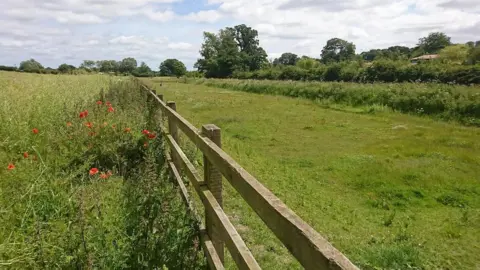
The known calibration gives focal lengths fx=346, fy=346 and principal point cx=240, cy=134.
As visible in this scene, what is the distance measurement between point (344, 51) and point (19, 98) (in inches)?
4437

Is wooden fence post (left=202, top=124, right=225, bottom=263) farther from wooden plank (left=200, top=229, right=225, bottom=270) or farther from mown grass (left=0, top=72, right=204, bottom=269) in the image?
mown grass (left=0, top=72, right=204, bottom=269)

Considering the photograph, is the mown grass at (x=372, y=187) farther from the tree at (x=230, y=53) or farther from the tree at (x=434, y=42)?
the tree at (x=434, y=42)

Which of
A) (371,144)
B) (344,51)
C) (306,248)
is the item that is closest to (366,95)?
(371,144)

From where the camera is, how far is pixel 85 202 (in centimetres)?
357

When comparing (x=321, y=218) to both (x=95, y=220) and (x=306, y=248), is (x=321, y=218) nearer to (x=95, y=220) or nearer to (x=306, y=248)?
(x=95, y=220)

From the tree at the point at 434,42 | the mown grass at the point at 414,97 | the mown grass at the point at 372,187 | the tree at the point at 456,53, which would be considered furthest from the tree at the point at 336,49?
the mown grass at the point at 372,187

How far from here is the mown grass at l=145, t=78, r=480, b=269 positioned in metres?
4.38

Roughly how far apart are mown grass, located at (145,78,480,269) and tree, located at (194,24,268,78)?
2656 inches

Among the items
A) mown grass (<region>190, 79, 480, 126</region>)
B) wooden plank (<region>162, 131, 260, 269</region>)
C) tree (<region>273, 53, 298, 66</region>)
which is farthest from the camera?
tree (<region>273, 53, 298, 66</region>)

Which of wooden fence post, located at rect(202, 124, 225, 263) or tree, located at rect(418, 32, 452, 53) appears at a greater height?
tree, located at rect(418, 32, 452, 53)

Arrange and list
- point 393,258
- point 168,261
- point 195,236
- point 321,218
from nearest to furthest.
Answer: point 168,261
point 195,236
point 393,258
point 321,218

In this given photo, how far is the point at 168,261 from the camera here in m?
3.03

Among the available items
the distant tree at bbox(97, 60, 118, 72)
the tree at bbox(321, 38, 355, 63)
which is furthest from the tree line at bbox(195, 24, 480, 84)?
the distant tree at bbox(97, 60, 118, 72)

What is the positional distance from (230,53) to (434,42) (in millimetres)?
54250
